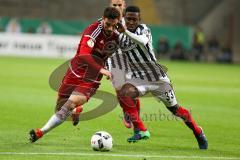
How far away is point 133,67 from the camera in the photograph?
11.6 m

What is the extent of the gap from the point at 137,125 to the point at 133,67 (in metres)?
1.15

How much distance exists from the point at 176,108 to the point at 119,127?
2586 mm

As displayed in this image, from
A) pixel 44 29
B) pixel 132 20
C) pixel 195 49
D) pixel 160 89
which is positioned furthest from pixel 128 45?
pixel 195 49

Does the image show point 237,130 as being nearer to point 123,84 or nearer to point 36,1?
point 123,84

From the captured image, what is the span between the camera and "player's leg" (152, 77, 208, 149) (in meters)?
10.8

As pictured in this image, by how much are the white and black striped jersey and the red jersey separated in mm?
235

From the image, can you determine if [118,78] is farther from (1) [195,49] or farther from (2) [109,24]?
(1) [195,49]

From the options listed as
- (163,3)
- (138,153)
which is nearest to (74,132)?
(138,153)

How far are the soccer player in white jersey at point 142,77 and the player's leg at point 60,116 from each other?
40.2 inches

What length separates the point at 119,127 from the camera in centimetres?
1339

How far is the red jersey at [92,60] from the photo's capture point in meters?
10.8

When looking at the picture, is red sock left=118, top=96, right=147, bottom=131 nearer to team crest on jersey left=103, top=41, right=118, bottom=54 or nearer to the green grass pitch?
the green grass pitch

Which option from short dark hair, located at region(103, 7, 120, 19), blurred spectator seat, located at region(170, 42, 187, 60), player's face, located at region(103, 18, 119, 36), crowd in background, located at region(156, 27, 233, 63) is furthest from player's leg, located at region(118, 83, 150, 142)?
blurred spectator seat, located at region(170, 42, 187, 60)

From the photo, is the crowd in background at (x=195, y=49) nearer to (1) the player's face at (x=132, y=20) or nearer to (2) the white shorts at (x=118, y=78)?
(2) the white shorts at (x=118, y=78)
